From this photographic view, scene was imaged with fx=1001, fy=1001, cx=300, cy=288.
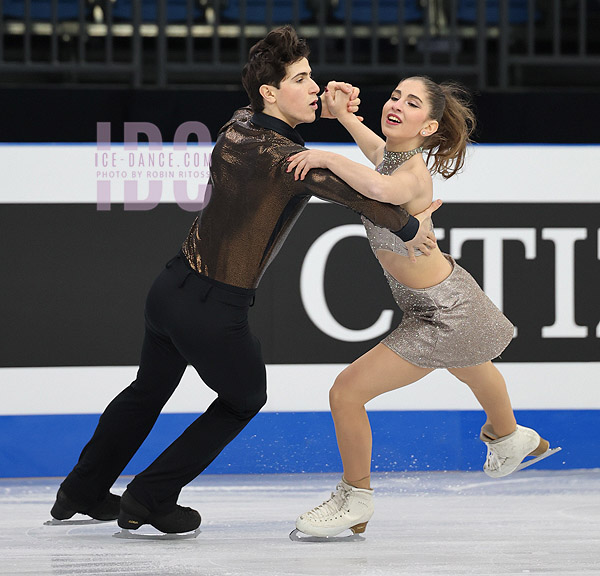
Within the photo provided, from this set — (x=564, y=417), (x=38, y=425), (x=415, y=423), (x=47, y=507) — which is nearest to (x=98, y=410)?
(x=38, y=425)

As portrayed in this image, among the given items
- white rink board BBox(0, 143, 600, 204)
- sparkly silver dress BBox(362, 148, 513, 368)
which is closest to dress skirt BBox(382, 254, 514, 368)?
sparkly silver dress BBox(362, 148, 513, 368)

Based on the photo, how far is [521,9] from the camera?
17.3 feet

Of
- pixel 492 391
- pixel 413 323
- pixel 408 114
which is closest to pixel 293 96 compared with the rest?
pixel 408 114

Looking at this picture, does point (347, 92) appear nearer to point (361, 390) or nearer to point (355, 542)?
point (361, 390)

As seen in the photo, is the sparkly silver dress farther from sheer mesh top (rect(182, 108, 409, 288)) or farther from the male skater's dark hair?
the male skater's dark hair

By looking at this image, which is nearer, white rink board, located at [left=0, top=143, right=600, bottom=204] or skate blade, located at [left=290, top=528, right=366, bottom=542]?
skate blade, located at [left=290, top=528, right=366, bottom=542]

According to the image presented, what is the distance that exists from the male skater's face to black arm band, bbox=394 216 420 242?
0.40 m

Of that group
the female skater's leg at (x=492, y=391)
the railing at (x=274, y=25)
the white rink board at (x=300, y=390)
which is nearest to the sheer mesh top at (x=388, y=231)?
the female skater's leg at (x=492, y=391)

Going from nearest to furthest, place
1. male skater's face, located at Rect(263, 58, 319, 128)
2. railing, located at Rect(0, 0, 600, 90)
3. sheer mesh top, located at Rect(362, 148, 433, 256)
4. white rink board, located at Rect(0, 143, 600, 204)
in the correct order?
male skater's face, located at Rect(263, 58, 319, 128) < sheer mesh top, located at Rect(362, 148, 433, 256) < white rink board, located at Rect(0, 143, 600, 204) < railing, located at Rect(0, 0, 600, 90)

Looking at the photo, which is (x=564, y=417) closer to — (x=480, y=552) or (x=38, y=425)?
(x=480, y=552)

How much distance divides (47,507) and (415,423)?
4.43 feet

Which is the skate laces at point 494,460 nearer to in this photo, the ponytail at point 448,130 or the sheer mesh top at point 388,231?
the sheer mesh top at point 388,231

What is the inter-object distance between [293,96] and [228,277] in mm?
510

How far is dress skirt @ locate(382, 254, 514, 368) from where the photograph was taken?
9.29 ft
